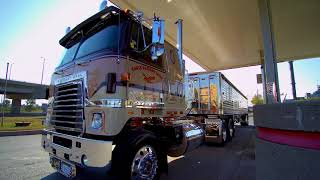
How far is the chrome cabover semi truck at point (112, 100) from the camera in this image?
3641 mm

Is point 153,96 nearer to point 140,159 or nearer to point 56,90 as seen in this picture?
point 140,159

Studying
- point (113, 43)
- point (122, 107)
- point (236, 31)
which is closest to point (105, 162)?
point (122, 107)

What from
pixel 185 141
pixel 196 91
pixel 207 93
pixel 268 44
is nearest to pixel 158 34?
pixel 185 141

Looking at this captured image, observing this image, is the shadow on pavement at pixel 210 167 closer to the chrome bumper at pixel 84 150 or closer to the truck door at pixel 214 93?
the chrome bumper at pixel 84 150

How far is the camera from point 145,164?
4.06m

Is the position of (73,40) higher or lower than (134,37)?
higher

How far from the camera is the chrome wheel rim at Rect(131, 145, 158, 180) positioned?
388cm

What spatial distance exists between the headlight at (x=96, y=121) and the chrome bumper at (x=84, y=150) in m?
0.23

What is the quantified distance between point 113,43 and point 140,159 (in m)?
1.97

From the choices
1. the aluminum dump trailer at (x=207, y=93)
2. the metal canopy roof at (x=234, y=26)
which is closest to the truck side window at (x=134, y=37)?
the metal canopy roof at (x=234, y=26)

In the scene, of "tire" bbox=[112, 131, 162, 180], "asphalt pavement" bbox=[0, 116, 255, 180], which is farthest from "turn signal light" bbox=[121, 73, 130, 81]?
"asphalt pavement" bbox=[0, 116, 255, 180]

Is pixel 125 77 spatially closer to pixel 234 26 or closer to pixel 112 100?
pixel 112 100

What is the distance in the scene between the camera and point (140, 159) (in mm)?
3967

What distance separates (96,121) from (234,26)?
8329 mm
